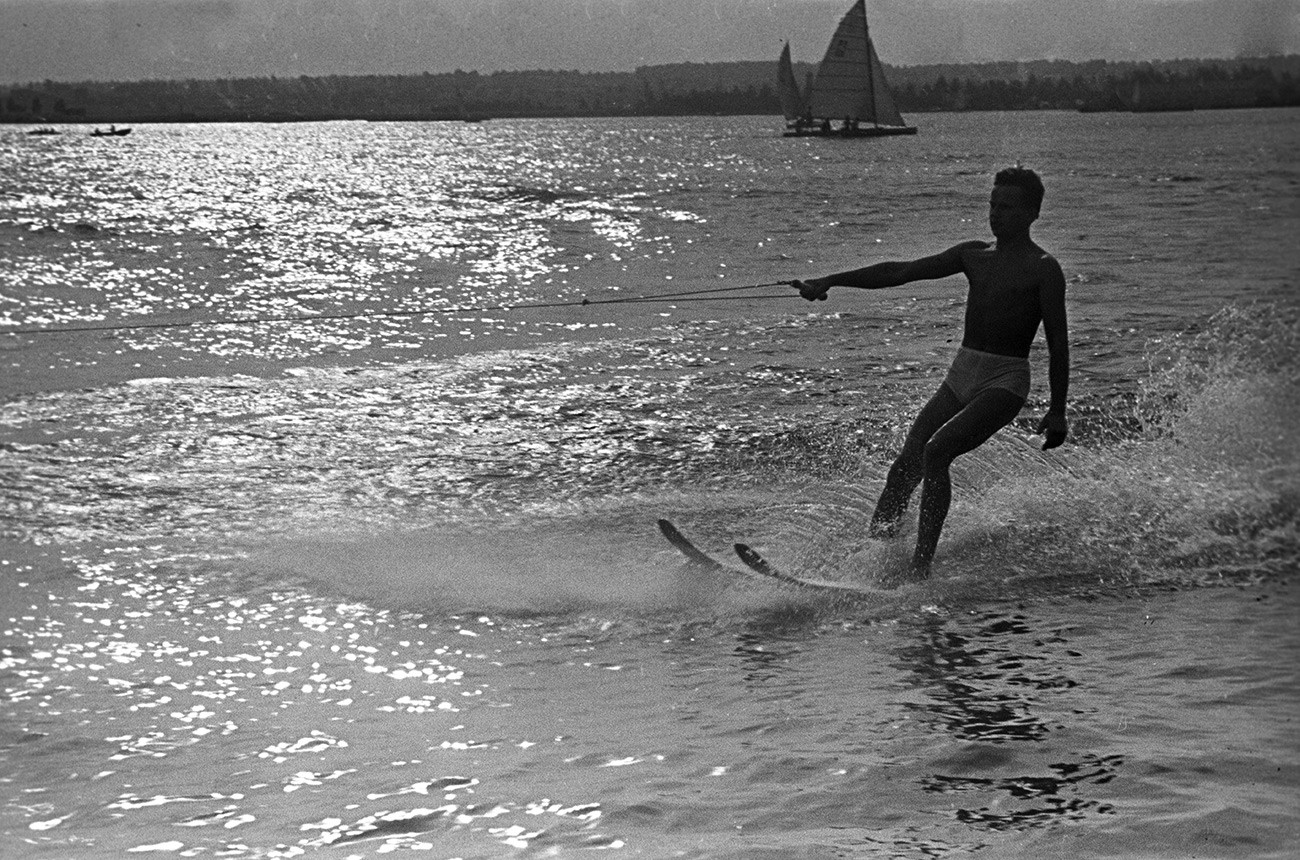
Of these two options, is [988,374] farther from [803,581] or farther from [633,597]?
[633,597]

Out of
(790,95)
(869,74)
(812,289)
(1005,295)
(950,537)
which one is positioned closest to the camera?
(1005,295)

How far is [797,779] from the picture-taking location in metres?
4.57

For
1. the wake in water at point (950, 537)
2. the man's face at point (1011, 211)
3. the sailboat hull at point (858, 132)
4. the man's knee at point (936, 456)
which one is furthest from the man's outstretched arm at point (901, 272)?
the sailboat hull at point (858, 132)

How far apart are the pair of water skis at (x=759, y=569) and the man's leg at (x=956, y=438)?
460mm

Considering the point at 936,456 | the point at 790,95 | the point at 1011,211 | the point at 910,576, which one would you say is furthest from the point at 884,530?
the point at 790,95

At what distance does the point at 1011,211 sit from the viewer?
6.48 m

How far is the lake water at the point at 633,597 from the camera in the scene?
13.9 feet

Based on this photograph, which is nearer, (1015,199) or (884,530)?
(1015,199)

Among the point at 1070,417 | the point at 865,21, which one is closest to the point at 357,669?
the point at 1070,417

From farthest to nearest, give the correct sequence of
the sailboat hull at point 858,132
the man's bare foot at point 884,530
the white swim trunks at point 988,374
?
1. the sailboat hull at point 858,132
2. the man's bare foot at point 884,530
3. the white swim trunks at point 988,374

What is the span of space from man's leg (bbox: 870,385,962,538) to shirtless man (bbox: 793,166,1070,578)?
0.13ft

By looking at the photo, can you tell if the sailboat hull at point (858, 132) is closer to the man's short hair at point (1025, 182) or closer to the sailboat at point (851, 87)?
the sailboat at point (851, 87)

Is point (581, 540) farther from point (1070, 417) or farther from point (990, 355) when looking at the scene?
point (1070, 417)

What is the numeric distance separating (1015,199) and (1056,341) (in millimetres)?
650
